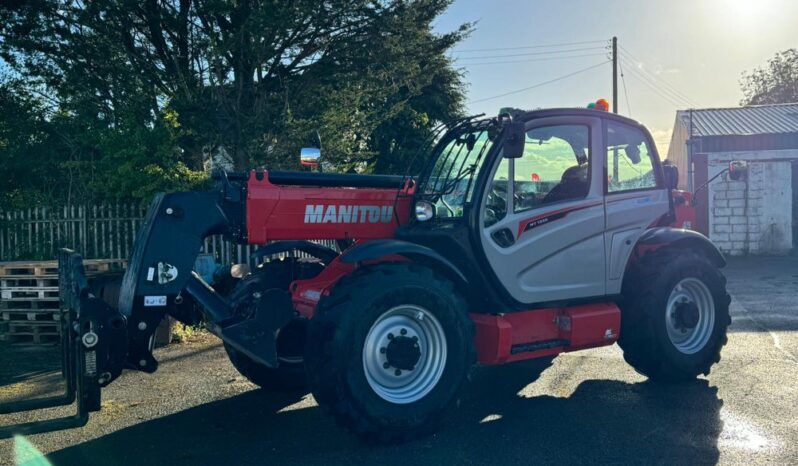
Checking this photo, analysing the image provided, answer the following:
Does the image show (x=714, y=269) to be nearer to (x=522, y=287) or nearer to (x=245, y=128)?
(x=522, y=287)

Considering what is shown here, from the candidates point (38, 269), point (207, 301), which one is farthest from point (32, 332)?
point (207, 301)

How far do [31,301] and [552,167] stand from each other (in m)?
6.77

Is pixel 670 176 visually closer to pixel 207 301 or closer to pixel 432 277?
pixel 432 277

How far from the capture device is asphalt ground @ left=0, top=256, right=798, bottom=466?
15.0 ft

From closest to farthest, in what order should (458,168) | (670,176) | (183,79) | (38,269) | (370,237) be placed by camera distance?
(370,237) → (458,168) → (670,176) → (38,269) → (183,79)

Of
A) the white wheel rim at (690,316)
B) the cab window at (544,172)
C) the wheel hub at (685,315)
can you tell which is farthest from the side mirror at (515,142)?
the wheel hub at (685,315)

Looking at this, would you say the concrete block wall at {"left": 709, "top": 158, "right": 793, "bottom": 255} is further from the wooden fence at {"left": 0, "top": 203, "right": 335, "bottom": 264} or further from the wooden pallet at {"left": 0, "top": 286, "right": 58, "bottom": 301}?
Result: the wooden pallet at {"left": 0, "top": 286, "right": 58, "bottom": 301}

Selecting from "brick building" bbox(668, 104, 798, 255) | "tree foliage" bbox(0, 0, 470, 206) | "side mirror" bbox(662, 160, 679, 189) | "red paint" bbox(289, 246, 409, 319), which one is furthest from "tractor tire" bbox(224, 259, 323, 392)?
"brick building" bbox(668, 104, 798, 255)

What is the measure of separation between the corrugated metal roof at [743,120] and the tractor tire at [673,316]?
656 inches

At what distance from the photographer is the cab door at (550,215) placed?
5504 mm

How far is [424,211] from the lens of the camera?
567 centimetres

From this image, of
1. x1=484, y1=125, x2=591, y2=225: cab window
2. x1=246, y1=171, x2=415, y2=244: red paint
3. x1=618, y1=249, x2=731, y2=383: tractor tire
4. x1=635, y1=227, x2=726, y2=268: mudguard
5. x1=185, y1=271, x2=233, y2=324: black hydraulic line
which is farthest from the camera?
x1=635, y1=227, x2=726, y2=268: mudguard

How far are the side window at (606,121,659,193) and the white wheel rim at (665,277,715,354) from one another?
3.40 feet

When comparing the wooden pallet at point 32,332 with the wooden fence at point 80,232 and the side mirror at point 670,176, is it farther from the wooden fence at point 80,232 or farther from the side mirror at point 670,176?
the side mirror at point 670,176
